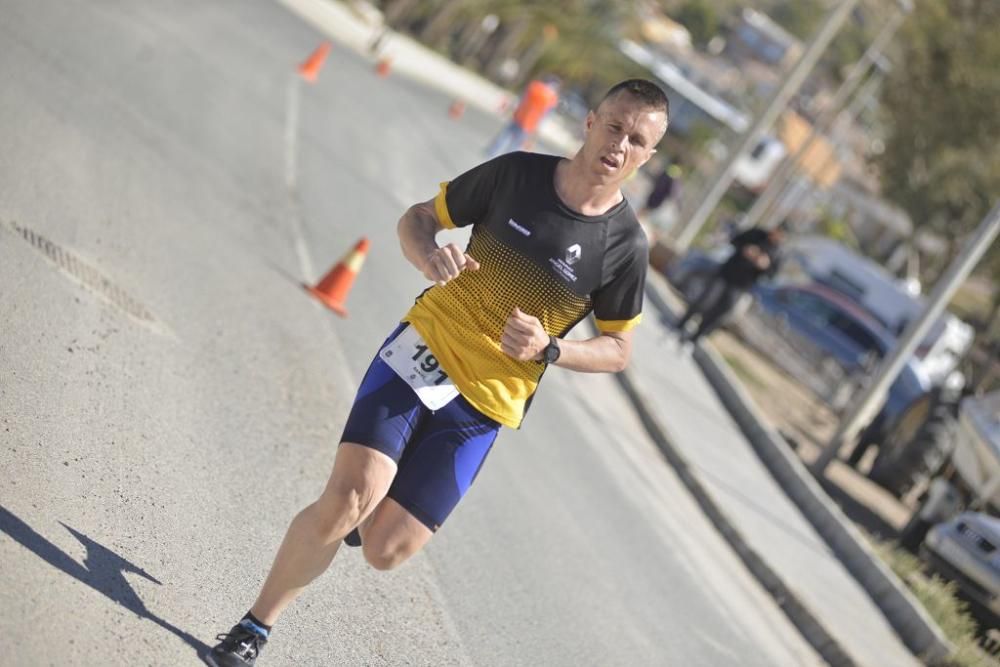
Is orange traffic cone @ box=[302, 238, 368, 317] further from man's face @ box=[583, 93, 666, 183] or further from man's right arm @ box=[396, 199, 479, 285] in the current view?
man's face @ box=[583, 93, 666, 183]

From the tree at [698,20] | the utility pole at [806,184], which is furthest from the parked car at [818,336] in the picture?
the tree at [698,20]

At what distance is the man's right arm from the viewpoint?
5125mm

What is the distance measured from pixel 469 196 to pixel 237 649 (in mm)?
1768

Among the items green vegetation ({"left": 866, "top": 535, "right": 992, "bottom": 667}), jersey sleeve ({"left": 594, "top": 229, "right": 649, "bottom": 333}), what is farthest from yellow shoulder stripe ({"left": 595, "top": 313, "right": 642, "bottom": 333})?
green vegetation ({"left": 866, "top": 535, "right": 992, "bottom": 667})

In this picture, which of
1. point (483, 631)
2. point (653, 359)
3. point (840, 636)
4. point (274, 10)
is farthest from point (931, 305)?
point (274, 10)

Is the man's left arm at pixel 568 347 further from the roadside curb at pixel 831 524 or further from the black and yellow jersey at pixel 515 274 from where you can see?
the roadside curb at pixel 831 524

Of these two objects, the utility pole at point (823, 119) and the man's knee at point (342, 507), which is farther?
the utility pole at point (823, 119)

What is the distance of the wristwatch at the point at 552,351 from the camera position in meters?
5.29

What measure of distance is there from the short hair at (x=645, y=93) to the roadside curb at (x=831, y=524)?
313 inches

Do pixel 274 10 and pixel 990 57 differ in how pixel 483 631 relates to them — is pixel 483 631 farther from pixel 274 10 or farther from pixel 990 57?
pixel 990 57

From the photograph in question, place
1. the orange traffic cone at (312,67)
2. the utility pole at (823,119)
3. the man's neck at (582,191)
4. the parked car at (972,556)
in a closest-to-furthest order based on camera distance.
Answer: the man's neck at (582,191) → the parked car at (972,556) → the orange traffic cone at (312,67) → the utility pole at (823,119)

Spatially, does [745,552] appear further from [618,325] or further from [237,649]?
[237,649]

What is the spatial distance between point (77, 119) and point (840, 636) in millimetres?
7209

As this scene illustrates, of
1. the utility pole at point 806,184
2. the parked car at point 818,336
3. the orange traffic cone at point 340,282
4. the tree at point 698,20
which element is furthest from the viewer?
the tree at point 698,20
